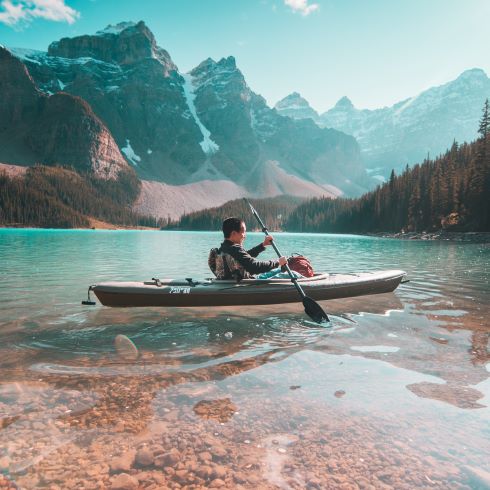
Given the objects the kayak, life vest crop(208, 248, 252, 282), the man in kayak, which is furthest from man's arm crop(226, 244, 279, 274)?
the kayak

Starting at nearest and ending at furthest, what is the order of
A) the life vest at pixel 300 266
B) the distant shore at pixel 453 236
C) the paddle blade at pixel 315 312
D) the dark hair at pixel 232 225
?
the dark hair at pixel 232 225 < the paddle blade at pixel 315 312 < the life vest at pixel 300 266 < the distant shore at pixel 453 236

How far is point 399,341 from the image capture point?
8.27m

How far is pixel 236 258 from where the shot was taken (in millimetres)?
10305

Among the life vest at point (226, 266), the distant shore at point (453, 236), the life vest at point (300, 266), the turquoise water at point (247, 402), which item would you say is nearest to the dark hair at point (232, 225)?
the life vest at point (226, 266)

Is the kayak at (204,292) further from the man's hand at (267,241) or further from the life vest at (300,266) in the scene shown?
the man's hand at (267,241)

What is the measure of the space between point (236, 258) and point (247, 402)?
5.46 meters

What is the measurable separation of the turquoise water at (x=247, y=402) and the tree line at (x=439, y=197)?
64.0 meters

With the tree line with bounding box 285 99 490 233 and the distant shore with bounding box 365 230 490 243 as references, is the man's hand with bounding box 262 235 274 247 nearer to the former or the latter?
the distant shore with bounding box 365 230 490 243

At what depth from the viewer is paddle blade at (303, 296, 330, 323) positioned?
394 inches

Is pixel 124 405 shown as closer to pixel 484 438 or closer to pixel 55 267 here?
pixel 484 438

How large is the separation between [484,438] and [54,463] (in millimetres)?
4594

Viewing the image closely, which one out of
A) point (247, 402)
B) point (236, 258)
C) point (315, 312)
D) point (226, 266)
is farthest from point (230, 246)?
point (247, 402)

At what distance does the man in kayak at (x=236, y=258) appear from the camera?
9852 mm

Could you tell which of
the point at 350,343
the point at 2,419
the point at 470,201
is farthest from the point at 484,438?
the point at 470,201
